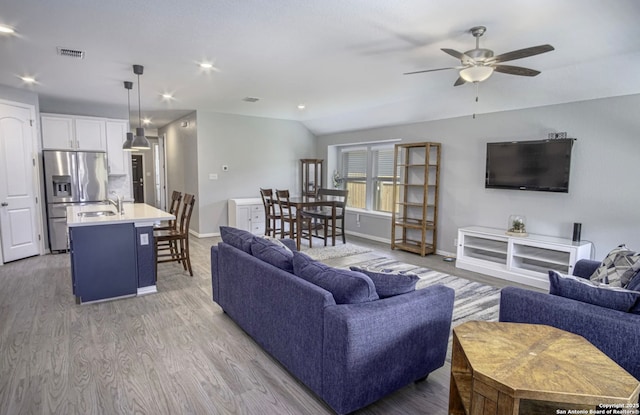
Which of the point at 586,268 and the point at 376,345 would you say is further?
the point at 586,268

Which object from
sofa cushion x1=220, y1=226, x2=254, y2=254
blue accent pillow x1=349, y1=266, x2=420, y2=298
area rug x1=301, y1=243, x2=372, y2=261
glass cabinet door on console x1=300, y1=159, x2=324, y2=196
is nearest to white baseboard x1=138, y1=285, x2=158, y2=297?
sofa cushion x1=220, y1=226, x2=254, y2=254

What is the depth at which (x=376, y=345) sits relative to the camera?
1.87m

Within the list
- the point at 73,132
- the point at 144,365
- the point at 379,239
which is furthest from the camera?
the point at 379,239

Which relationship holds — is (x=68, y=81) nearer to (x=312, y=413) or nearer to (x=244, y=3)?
(x=244, y=3)

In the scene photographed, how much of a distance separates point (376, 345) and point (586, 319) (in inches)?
42.9

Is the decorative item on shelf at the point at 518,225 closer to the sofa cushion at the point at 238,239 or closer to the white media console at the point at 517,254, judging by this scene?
the white media console at the point at 517,254

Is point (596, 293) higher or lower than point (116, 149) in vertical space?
lower

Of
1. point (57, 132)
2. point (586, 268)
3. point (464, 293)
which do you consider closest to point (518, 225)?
point (464, 293)

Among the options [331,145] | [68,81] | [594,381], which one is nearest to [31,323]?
[68,81]

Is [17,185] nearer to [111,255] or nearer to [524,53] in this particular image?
[111,255]

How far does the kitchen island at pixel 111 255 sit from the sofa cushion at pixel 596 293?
3.54 meters

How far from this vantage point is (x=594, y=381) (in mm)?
1301

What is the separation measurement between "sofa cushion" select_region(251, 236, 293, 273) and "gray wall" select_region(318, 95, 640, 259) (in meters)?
3.68

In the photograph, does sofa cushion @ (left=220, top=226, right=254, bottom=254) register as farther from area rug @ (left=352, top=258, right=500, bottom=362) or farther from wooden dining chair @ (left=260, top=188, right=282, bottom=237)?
wooden dining chair @ (left=260, top=188, right=282, bottom=237)
